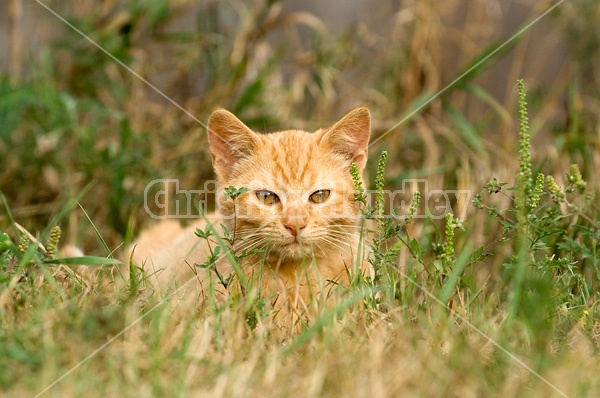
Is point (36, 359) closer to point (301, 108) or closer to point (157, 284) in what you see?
point (157, 284)

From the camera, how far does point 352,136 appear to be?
8.33 ft

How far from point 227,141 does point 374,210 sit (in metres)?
0.67

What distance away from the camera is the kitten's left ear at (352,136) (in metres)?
2.49

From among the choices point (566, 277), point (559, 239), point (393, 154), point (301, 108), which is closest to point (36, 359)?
point (566, 277)

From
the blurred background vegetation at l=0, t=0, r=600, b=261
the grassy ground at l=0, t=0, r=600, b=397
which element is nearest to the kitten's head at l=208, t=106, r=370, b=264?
the grassy ground at l=0, t=0, r=600, b=397

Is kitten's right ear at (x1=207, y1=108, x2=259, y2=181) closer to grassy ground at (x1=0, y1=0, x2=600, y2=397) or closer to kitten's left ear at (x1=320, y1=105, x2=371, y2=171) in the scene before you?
kitten's left ear at (x1=320, y1=105, x2=371, y2=171)

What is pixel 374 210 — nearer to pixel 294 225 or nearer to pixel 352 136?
pixel 294 225

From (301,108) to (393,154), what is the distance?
27.9 inches

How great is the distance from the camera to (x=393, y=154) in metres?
3.91

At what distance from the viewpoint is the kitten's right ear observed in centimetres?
250

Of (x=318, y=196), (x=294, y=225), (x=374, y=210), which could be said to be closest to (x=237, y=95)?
(x=318, y=196)

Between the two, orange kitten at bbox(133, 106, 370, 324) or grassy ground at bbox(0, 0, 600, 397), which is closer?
grassy ground at bbox(0, 0, 600, 397)

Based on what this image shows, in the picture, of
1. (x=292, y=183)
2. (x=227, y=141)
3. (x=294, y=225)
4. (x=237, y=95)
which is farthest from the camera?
(x=237, y=95)

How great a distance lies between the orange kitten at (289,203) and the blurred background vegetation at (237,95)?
0.85 meters
